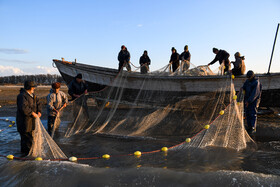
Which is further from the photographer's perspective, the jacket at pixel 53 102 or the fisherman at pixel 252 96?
the fisherman at pixel 252 96

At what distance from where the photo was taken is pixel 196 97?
6.83 m

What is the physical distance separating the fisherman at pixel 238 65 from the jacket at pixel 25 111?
21.6 ft

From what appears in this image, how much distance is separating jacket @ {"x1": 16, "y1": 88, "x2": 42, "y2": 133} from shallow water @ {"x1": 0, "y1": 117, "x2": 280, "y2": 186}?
69cm

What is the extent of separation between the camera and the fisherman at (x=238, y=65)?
707 cm

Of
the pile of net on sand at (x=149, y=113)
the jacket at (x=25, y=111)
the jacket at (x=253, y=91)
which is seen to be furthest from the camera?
the pile of net on sand at (x=149, y=113)

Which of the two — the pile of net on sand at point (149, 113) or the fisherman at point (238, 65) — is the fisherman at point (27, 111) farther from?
the fisherman at point (238, 65)

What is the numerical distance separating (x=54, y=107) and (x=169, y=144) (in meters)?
3.23

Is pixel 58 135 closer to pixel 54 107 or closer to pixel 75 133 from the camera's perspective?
pixel 75 133

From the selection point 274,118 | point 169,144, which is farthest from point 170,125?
point 274,118

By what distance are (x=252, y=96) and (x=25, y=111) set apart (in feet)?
18.2

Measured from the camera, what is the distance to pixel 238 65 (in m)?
7.11

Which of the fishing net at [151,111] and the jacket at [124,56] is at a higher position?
the jacket at [124,56]

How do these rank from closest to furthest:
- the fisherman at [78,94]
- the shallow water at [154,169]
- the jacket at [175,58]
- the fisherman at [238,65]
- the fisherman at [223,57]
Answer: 1. the shallow water at [154,169]
2. the fisherman at [78,94]
3. the fisherman at [238,65]
4. the fisherman at [223,57]
5. the jacket at [175,58]

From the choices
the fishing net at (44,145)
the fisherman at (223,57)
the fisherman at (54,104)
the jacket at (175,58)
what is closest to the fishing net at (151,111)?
the fisherman at (54,104)
